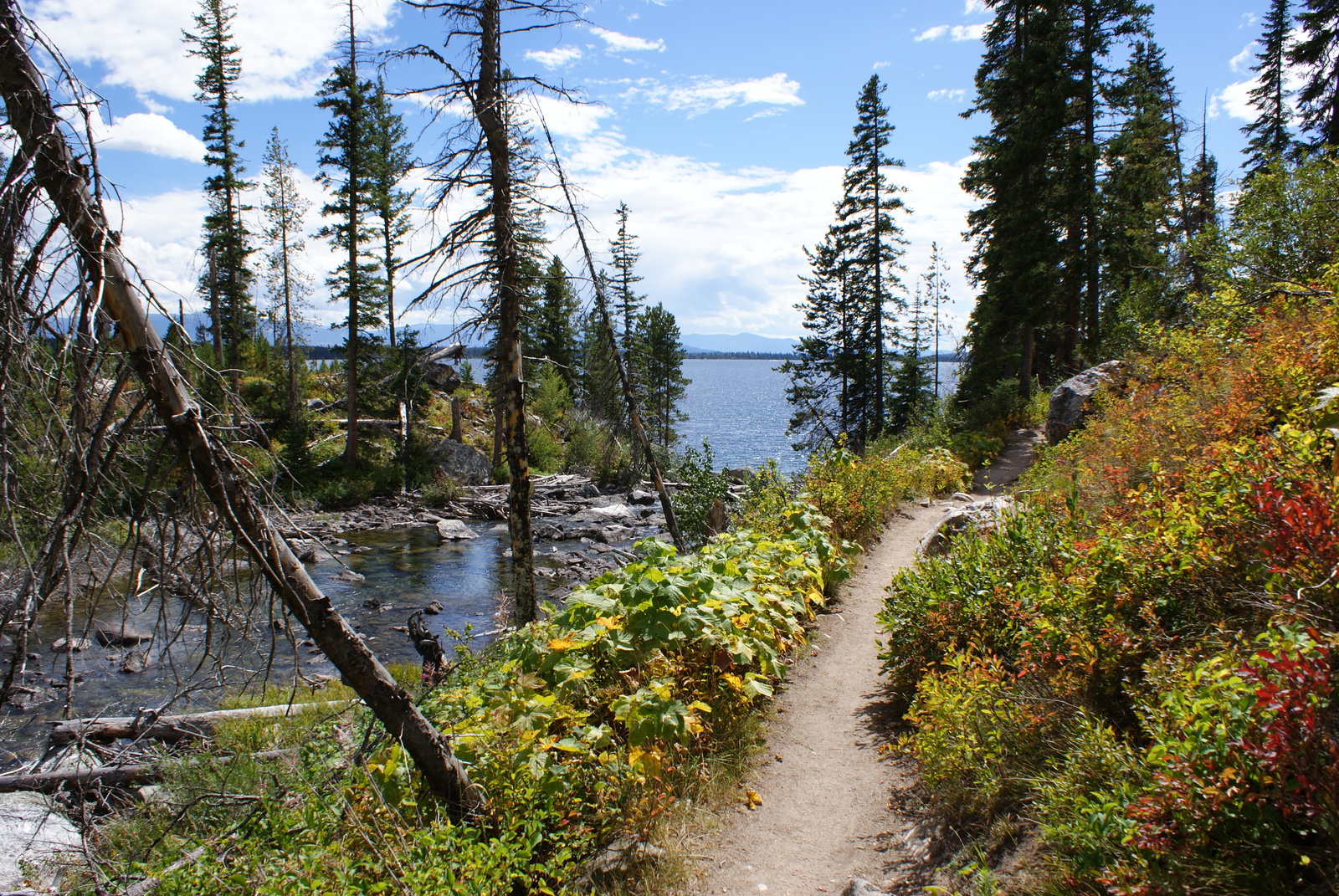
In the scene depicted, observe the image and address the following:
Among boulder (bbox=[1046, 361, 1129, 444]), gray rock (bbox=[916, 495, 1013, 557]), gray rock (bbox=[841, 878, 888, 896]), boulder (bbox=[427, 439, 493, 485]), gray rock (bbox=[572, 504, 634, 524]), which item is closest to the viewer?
gray rock (bbox=[841, 878, 888, 896])

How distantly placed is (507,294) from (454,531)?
15.8 m

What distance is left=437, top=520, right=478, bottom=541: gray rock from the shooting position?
22500 millimetres

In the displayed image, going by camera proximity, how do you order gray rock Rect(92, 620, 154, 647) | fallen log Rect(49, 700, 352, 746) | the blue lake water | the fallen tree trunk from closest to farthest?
the fallen tree trunk
fallen log Rect(49, 700, 352, 746)
gray rock Rect(92, 620, 154, 647)
the blue lake water

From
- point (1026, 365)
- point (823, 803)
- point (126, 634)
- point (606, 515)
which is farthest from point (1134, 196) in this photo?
point (126, 634)

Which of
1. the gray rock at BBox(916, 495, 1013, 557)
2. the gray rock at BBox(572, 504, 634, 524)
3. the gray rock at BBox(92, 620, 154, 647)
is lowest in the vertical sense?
the gray rock at BBox(572, 504, 634, 524)

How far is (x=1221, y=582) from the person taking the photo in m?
Answer: 3.87

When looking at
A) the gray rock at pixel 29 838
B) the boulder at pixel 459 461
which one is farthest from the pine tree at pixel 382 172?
the gray rock at pixel 29 838

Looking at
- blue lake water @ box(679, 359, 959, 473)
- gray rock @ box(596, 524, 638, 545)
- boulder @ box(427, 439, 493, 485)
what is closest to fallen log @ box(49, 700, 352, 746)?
blue lake water @ box(679, 359, 959, 473)

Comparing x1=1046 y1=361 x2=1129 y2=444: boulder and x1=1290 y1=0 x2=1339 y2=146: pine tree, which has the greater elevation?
x1=1290 y1=0 x2=1339 y2=146: pine tree

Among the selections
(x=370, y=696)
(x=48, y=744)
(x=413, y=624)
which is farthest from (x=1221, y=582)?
(x=48, y=744)

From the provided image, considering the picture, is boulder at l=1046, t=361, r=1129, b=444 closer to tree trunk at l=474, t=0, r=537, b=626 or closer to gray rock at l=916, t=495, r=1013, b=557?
gray rock at l=916, t=495, r=1013, b=557

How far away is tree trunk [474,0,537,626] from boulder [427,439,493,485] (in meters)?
21.8

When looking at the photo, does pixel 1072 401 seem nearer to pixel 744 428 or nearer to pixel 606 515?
pixel 606 515

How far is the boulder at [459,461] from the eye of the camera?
2998 cm
